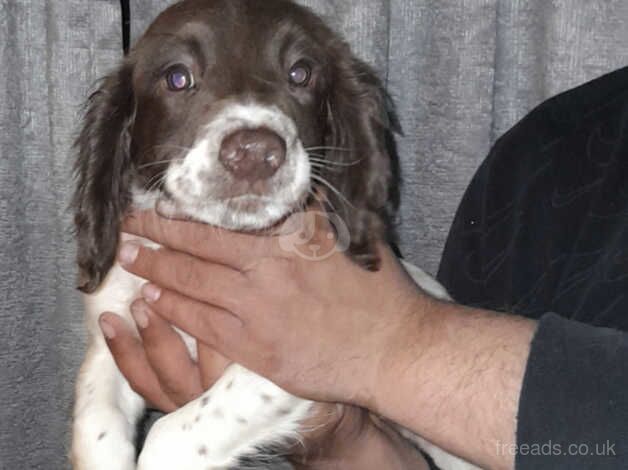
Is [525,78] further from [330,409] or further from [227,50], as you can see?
[330,409]

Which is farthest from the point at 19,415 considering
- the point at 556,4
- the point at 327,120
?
the point at 556,4

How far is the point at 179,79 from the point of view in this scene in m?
1.82

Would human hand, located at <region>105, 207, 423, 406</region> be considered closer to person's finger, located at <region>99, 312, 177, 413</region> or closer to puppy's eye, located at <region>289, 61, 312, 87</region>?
person's finger, located at <region>99, 312, 177, 413</region>

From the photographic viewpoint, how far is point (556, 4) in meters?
2.38

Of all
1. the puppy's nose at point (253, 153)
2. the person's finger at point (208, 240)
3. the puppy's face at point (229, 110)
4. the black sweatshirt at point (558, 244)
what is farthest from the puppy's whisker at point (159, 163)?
the black sweatshirt at point (558, 244)

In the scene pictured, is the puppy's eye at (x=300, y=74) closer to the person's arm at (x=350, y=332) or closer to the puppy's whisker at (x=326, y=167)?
the puppy's whisker at (x=326, y=167)

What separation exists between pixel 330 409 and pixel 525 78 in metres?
1.24

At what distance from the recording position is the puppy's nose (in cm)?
149

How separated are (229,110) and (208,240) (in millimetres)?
251

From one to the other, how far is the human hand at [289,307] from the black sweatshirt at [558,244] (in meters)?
0.30

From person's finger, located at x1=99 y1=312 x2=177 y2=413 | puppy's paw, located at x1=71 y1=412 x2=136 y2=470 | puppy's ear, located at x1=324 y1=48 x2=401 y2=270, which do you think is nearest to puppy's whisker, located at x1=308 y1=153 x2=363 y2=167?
puppy's ear, located at x1=324 y1=48 x2=401 y2=270

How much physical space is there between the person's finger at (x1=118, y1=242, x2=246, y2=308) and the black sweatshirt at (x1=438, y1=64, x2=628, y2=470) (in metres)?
0.58

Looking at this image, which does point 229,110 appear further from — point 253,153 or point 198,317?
point 198,317

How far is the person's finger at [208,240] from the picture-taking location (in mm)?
1622
